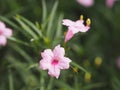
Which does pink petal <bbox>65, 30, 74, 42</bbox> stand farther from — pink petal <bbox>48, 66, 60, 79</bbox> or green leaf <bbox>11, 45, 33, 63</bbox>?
green leaf <bbox>11, 45, 33, 63</bbox>

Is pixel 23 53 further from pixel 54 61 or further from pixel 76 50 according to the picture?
pixel 54 61

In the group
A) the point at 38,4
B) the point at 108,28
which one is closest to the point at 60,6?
the point at 38,4

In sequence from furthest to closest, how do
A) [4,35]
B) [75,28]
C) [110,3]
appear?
[110,3], [4,35], [75,28]

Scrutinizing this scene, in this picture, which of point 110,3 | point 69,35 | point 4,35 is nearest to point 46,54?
point 69,35

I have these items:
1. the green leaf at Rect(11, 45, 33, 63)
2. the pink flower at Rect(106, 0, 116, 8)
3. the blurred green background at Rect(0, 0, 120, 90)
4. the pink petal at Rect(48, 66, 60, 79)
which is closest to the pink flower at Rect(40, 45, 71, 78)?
the pink petal at Rect(48, 66, 60, 79)

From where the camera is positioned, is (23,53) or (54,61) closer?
(54,61)

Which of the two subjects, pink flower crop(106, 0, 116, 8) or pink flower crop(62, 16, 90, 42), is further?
pink flower crop(106, 0, 116, 8)

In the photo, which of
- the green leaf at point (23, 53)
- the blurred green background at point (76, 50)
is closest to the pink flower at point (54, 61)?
the blurred green background at point (76, 50)
